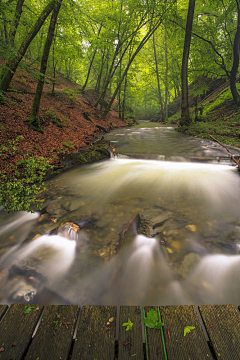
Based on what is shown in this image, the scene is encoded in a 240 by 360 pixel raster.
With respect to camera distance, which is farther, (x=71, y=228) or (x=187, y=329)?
(x=71, y=228)

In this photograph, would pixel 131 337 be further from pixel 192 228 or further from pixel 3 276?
pixel 192 228

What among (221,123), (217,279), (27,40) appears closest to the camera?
(217,279)

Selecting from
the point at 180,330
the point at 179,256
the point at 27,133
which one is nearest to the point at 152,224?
the point at 179,256

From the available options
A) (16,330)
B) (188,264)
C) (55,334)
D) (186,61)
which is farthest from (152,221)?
(186,61)

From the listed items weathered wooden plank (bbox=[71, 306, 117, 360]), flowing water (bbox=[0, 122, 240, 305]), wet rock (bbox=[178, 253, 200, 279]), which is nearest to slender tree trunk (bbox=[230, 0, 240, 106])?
flowing water (bbox=[0, 122, 240, 305])

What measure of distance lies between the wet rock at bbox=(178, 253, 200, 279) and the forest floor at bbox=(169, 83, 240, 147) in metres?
7.61

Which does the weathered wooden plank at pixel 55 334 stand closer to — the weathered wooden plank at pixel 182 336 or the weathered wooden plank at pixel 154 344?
the weathered wooden plank at pixel 154 344

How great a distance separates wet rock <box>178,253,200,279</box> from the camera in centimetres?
235

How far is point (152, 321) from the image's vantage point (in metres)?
1.51

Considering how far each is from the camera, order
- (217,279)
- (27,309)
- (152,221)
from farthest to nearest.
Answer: (152,221), (217,279), (27,309)

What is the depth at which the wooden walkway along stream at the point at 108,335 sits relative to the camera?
1329 millimetres

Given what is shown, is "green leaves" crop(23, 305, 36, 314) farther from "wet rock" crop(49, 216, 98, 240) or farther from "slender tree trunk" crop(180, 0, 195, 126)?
"slender tree trunk" crop(180, 0, 195, 126)

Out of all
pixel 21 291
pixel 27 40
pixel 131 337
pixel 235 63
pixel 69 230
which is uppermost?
pixel 235 63

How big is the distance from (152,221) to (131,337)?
80.7 inches
